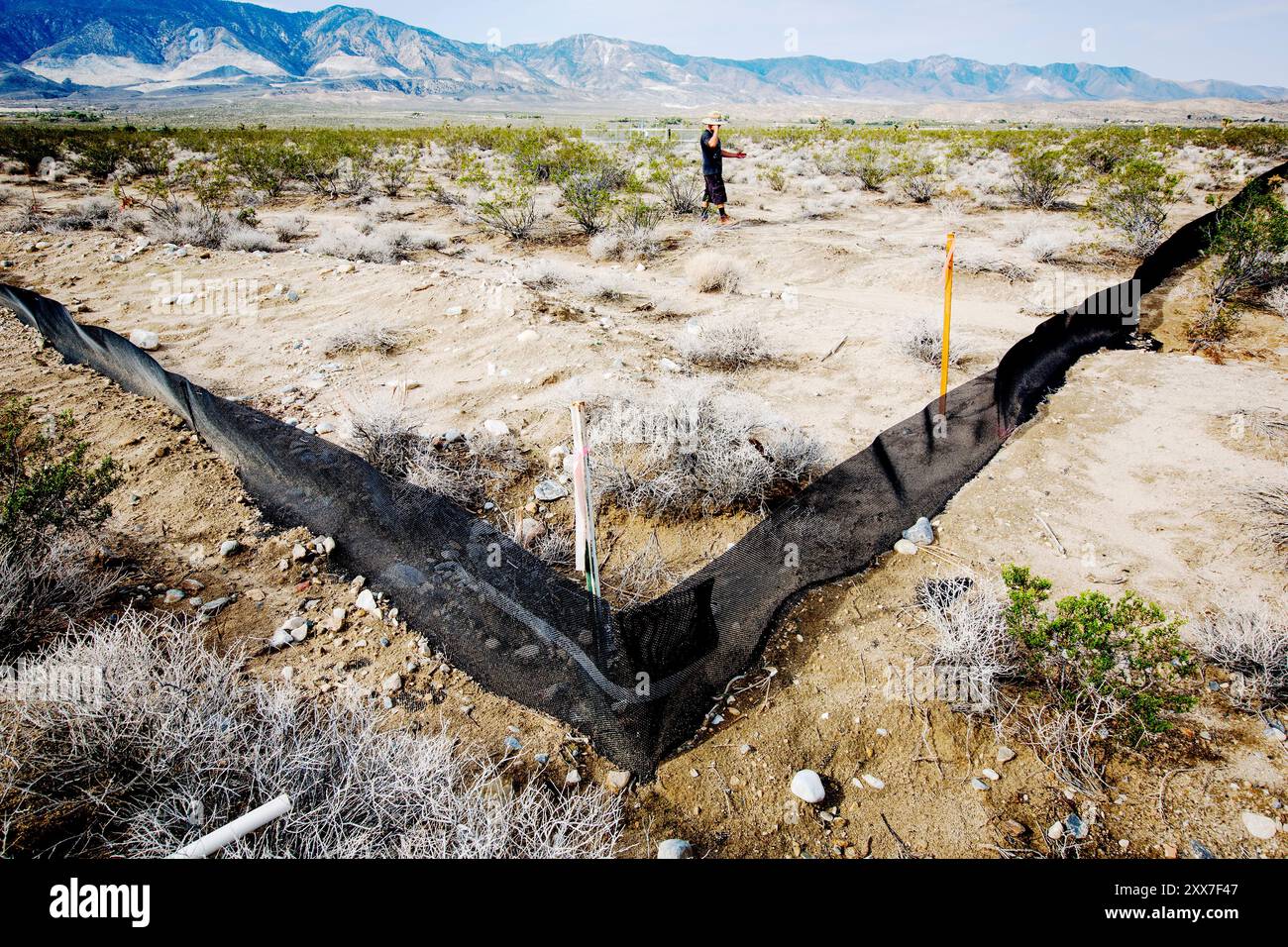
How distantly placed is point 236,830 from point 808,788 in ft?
6.55

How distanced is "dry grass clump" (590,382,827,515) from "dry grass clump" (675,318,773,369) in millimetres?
1496

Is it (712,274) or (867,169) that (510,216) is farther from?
(867,169)

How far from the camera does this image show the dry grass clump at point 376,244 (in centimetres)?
1023

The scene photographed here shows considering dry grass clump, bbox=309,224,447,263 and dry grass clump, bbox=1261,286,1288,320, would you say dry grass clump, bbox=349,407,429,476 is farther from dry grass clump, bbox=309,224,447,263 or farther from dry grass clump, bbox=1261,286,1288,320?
dry grass clump, bbox=1261,286,1288,320

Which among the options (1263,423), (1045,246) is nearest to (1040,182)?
(1045,246)

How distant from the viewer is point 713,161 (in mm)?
11438

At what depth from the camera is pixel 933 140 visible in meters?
25.1

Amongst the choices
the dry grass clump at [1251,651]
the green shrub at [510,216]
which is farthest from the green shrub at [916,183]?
the dry grass clump at [1251,651]

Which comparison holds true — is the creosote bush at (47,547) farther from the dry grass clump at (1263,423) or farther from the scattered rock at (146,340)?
the dry grass clump at (1263,423)

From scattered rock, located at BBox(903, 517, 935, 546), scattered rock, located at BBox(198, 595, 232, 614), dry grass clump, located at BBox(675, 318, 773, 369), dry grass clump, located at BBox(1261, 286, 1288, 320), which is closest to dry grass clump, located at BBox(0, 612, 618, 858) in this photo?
scattered rock, located at BBox(198, 595, 232, 614)

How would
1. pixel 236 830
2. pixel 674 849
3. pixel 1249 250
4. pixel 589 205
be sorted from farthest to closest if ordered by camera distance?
pixel 589 205
pixel 1249 250
pixel 674 849
pixel 236 830

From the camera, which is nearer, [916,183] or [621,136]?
[916,183]

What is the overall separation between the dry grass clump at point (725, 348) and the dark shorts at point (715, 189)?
6.41 meters
